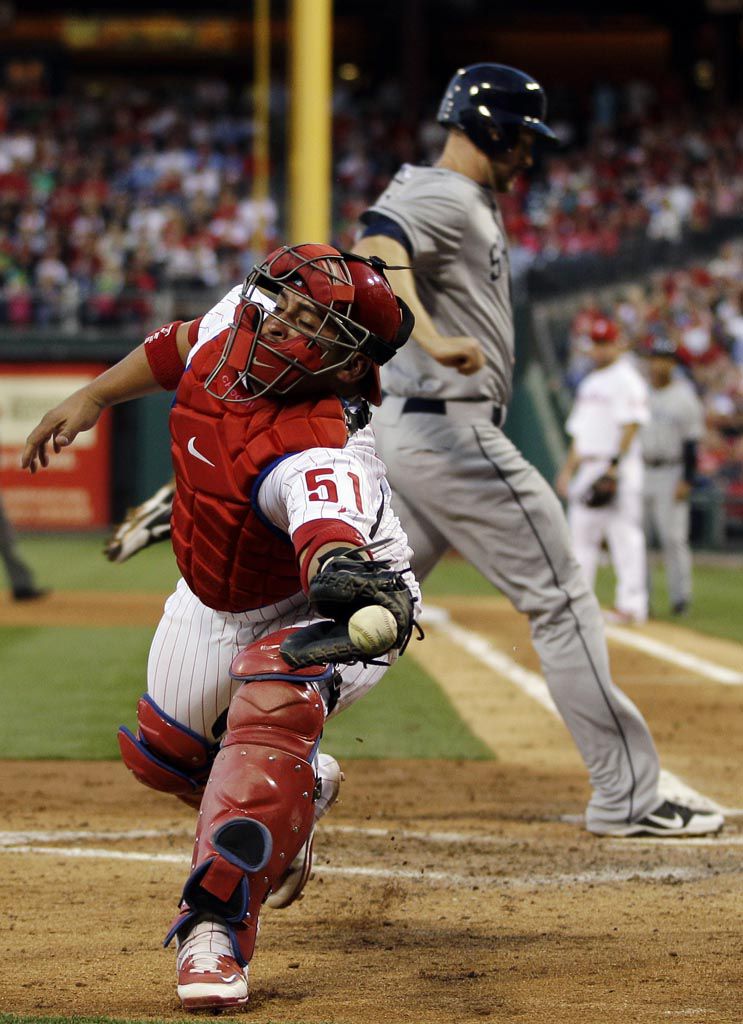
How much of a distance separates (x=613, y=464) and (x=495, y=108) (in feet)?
19.1

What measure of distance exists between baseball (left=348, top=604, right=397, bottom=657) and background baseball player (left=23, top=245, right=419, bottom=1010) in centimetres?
5

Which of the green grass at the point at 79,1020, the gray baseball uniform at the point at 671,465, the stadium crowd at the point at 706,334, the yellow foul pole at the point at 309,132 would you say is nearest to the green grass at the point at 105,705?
the green grass at the point at 79,1020

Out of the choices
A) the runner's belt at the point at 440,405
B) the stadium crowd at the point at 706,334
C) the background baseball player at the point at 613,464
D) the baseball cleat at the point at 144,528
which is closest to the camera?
the baseball cleat at the point at 144,528

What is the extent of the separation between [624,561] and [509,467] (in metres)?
6.17

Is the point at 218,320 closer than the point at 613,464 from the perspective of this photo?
Yes

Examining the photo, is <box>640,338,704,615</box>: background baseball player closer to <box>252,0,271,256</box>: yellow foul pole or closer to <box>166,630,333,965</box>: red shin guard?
<box>252,0,271,256</box>: yellow foul pole

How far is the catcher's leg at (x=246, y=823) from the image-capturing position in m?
2.92

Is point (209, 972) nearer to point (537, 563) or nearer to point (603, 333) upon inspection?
point (537, 563)

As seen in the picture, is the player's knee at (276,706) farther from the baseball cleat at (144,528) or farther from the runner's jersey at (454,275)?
the runner's jersey at (454,275)

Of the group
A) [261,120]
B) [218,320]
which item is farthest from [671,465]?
[218,320]

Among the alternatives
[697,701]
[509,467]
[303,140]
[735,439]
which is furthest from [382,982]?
[735,439]

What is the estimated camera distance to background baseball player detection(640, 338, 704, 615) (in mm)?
11672

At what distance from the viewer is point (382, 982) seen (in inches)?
125

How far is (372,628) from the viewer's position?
8.40 feet
